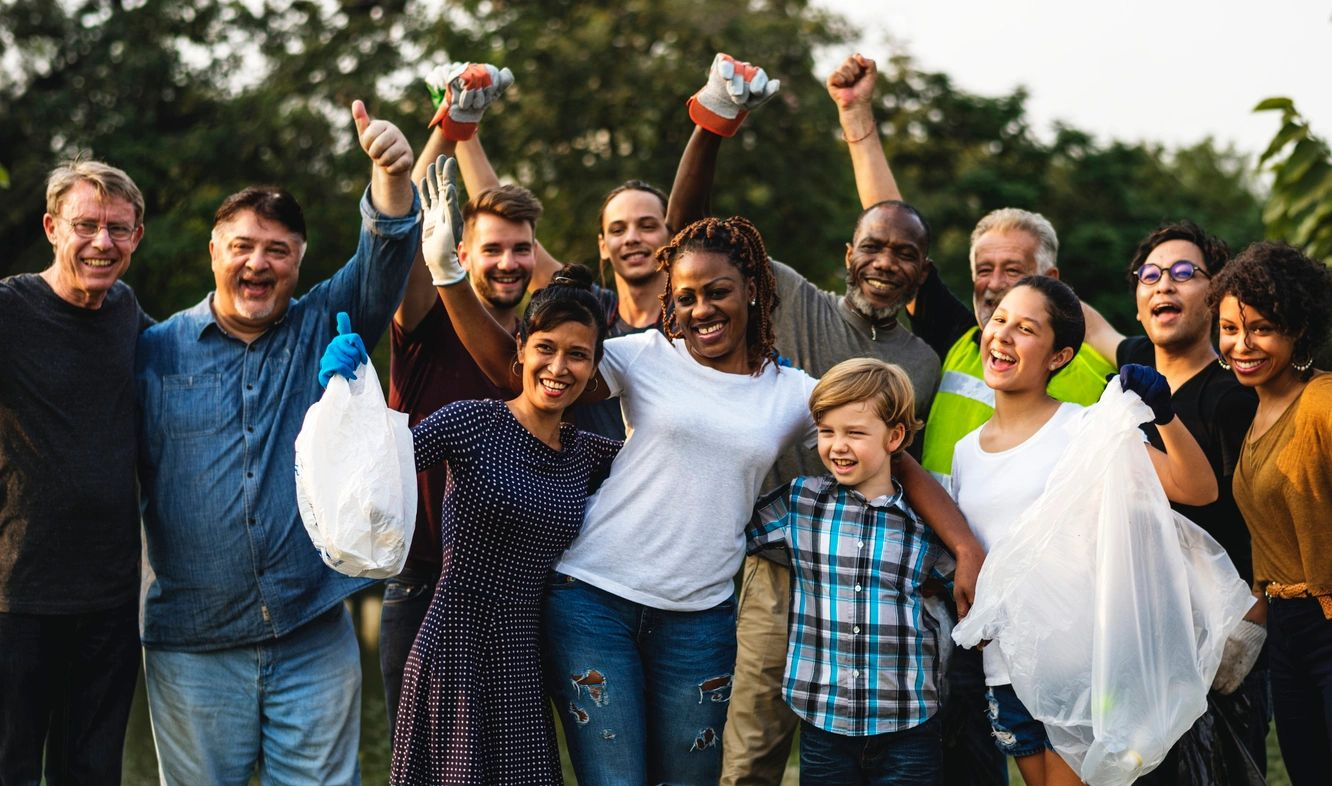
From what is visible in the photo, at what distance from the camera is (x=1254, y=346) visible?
3.68m

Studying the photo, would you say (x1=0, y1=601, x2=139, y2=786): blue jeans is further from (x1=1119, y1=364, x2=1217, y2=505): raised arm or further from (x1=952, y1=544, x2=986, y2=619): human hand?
(x1=1119, y1=364, x2=1217, y2=505): raised arm

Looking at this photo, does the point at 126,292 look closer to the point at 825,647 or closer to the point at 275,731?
the point at 275,731


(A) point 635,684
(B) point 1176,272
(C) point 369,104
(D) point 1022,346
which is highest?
(C) point 369,104

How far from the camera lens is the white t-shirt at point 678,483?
3578 mm

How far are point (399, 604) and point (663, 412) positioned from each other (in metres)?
1.22

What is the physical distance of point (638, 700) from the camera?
354 centimetres

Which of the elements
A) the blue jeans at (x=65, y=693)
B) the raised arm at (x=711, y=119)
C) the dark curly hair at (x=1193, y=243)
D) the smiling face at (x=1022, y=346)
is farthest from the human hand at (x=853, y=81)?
the blue jeans at (x=65, y=693)

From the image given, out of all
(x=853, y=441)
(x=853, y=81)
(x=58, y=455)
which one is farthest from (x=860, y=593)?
(x=58, y=455)

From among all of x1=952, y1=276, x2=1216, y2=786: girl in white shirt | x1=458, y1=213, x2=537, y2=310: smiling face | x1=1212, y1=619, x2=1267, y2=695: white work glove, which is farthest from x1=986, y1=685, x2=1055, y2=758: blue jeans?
x1=458, y1=213, x2=537, y2=310: smiling face

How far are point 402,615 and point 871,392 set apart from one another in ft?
5.56

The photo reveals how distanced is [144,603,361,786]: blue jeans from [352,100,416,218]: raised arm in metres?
1.25

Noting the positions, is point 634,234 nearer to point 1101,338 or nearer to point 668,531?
point 668,531

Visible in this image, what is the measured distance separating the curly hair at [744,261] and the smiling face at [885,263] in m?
0.55

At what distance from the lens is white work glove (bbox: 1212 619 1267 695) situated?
3.69m
